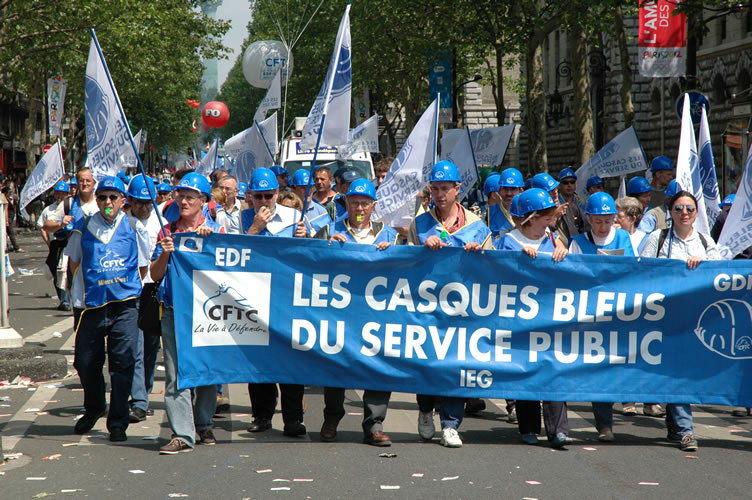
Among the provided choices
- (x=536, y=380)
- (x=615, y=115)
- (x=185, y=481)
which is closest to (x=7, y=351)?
(x=185, y=481)

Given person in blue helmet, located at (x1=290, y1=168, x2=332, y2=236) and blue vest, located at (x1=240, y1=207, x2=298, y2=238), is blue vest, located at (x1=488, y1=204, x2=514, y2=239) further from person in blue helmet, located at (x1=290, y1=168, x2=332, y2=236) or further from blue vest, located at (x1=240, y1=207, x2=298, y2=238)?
blue vest, located at (x1=240, y1=207, x2=298, y2=238)

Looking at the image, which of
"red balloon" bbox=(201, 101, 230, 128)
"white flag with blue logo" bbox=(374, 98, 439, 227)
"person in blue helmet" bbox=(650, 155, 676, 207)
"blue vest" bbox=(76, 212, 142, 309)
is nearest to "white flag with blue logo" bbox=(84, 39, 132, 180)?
"blue vest" bbox=(76, 212, 142, 309)

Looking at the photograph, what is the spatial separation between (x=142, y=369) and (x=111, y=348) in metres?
0.75

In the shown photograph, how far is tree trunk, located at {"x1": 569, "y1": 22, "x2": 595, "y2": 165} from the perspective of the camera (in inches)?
999

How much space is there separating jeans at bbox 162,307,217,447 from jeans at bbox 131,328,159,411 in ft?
3.06

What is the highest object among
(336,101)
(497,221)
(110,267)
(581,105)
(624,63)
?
(624,63)

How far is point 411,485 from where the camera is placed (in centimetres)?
635

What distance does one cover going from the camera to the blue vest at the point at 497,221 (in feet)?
33.3

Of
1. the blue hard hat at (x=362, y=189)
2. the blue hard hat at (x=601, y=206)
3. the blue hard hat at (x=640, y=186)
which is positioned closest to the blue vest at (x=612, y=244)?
the blue hard hat at (x=601, y=206)

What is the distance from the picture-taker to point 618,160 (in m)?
13.6

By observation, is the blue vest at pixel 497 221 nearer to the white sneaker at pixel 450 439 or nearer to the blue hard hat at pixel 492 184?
the blue hard hat at pixel 492 184

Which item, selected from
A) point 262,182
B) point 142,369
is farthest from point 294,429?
point 262,182

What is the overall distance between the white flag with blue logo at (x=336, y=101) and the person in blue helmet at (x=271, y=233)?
0.57 meters

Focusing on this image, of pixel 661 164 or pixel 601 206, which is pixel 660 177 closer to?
pixel 661 164
